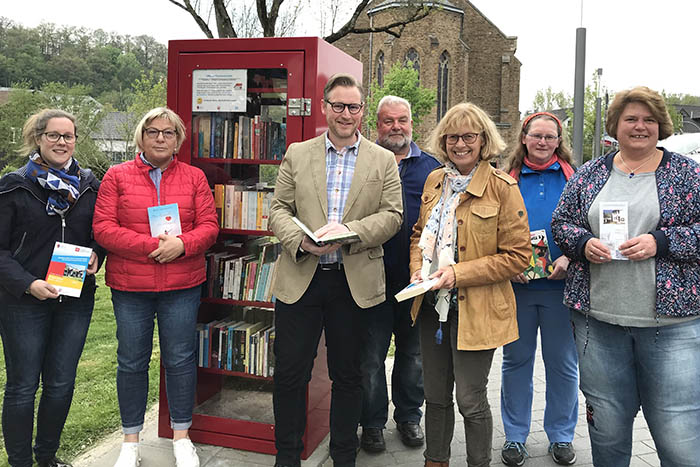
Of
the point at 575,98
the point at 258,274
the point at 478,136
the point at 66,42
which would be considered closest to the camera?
the point at 478,136

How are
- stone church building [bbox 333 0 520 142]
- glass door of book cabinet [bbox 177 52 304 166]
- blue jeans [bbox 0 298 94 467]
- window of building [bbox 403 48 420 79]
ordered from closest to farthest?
1. blue jeans [bbox 0 298 94 467]
2. glass door of book cabinet [bbox 177 52 304 166]
3. stone church building [bbox 333 0 520 142]
4. window of building [bbox 403 48 420 79]

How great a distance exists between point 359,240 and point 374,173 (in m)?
0.44

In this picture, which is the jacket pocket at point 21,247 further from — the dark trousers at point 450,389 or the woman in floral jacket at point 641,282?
the woman in floral jacket at point 641,282

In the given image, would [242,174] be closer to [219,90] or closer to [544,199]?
[219,90]

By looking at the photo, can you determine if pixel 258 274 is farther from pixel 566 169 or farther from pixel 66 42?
pixel 66 42

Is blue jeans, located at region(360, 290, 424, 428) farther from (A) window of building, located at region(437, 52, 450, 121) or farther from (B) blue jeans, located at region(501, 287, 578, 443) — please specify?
(A) window of building, located at region(437, 52, 450, 121)

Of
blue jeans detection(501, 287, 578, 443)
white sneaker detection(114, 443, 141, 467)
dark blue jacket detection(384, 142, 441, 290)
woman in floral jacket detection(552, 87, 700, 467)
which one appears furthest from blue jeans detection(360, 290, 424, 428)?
white sneaker detection(114, 443, 141, 467)

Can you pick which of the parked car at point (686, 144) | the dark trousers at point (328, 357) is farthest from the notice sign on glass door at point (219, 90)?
the parked car at point (686, 144)

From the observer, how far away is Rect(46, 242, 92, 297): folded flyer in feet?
10.2

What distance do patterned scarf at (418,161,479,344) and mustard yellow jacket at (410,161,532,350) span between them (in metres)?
0.05

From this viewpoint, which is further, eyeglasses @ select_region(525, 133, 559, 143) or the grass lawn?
the grass lawn

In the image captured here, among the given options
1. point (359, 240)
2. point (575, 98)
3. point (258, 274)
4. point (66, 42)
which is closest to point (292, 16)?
point (575, 98)

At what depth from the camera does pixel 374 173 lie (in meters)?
3.17

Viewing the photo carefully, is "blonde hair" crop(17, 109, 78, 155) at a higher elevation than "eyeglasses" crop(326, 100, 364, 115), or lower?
lower
